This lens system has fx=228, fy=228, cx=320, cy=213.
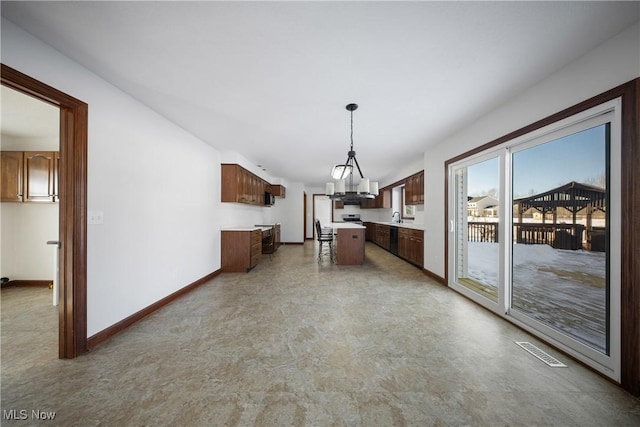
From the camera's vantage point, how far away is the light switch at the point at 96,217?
2.17 meters

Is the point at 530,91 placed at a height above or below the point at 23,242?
above

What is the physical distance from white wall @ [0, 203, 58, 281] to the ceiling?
3154 mm

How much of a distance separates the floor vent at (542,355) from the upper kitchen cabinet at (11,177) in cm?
706

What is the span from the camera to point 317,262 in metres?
5.97

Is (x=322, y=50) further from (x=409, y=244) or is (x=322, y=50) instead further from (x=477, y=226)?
(x=409, y=244)

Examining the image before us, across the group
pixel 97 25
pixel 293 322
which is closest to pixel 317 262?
pixel 293 322

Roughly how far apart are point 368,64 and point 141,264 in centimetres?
331

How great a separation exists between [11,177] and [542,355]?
24.1 feet

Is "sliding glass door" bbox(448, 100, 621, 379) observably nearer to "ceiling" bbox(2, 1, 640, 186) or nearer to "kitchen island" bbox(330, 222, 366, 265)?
"ceiling" bbox(2, 1, 640, 186)

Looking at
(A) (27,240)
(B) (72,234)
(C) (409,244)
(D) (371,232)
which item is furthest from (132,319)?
(D) (371,232)

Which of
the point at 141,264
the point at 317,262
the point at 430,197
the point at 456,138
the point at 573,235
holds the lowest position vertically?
the point at 317,262

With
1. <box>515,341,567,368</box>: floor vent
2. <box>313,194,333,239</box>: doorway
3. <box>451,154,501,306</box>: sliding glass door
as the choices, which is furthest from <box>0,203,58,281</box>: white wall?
<box>313,194,333,239</box>: doorway

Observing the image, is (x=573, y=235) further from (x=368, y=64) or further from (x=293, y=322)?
(x=293, y=322)

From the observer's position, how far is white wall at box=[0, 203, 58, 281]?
3.81 meters
